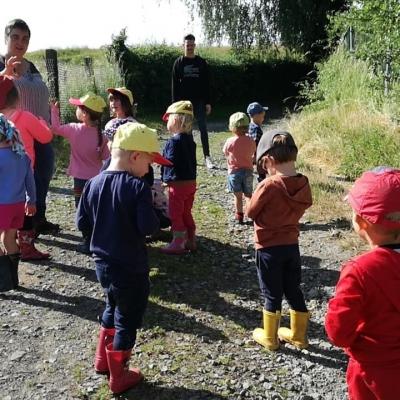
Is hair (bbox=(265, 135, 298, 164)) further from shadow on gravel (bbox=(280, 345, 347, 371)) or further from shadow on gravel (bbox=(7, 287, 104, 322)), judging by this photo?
shadow on gravel (bbox=(7, 287, 104, 322))

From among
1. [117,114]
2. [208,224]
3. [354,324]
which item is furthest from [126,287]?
[208,224]

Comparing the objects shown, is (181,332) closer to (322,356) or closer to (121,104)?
(322,356)

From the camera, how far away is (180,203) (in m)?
5.34

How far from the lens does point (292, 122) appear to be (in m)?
11.5

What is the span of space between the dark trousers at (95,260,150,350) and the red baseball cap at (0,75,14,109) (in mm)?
2092

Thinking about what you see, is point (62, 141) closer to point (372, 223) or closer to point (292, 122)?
point (292, 122)

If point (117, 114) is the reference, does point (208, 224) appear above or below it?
below

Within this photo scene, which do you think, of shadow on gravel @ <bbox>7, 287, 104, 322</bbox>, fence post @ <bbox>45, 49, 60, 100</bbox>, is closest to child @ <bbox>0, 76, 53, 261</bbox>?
shadow on gravel @ <bbox>7, 287, 104, 322</bbox>

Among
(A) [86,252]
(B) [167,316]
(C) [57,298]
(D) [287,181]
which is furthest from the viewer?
(A) [86,252]

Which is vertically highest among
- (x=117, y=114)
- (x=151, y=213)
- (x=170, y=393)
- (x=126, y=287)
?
(x=117, y=114)

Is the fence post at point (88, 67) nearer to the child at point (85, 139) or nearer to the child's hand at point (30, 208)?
the child at point (85, 139)

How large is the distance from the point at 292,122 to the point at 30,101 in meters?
7.12

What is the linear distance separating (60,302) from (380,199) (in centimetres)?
310

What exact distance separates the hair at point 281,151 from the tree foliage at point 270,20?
710 inches
